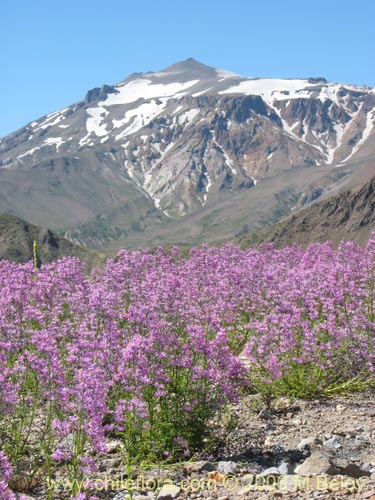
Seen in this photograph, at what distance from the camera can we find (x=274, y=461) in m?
9.23

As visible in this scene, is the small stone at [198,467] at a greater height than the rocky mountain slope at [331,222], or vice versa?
the small stone at [198,467]

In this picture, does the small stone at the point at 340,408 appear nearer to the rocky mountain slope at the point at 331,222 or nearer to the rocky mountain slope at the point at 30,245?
the rocky mountain slope at the point at 30,245

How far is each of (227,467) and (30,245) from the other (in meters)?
74.7

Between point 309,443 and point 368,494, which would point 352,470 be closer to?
point 309,443

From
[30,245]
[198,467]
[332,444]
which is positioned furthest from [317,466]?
[30,245]

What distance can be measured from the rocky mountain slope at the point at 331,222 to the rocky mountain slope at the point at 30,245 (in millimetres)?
49440

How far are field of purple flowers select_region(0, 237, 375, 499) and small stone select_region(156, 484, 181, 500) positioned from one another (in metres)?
0.68

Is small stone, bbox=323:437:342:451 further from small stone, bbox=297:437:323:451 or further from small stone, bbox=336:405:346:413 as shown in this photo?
small stone, bbox=336:405:346:413

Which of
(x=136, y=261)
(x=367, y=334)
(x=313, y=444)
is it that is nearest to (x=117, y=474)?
(x=313, y=444)

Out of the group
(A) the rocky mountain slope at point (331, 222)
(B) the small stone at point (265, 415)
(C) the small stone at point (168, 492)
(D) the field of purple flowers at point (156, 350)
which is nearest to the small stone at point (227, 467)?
(D) the field of purple flowers at point (156, 350)

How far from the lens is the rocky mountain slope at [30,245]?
7631cm

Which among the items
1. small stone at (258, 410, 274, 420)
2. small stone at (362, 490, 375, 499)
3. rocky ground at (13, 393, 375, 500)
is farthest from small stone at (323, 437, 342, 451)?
small stone at (362, 490, 375, 499)

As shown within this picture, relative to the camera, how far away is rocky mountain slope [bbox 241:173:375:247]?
4815 inches

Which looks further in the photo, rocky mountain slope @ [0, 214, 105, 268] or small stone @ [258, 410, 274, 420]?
A: rocky mountain slope @ [0, 214, 105, 268]
